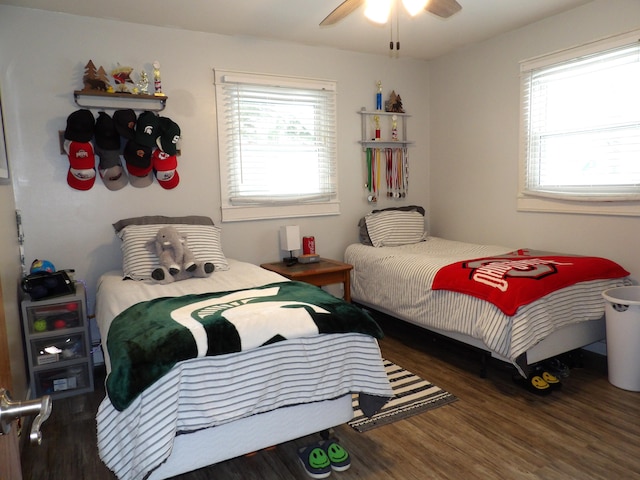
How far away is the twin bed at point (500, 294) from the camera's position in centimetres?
258

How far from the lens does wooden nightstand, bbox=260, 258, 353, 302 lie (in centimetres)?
347

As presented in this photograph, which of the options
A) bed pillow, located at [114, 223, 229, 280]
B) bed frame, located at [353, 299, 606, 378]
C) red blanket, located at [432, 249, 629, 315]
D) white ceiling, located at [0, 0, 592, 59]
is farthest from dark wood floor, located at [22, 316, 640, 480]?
white ceiling, located at [0, 0, 592, 59]

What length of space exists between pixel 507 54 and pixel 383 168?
1.41 meters

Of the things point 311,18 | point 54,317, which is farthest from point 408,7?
point 54,317

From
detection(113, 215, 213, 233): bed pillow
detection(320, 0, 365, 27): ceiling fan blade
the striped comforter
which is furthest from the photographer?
detection(113, 215, 213, 233): bed pillow

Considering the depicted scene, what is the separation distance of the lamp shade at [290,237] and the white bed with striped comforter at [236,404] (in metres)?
1.73

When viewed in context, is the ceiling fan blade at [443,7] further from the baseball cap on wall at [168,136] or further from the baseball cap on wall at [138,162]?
the baseball cap on wall at [138,162]

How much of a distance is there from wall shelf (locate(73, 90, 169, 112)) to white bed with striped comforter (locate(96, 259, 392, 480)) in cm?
166

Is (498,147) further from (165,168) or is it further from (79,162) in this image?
(79,162)

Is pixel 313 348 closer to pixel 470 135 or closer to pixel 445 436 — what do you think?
pixel 445 436

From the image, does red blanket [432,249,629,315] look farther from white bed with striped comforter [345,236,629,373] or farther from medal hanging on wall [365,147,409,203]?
medal hanging on wall [365,147,409,203]

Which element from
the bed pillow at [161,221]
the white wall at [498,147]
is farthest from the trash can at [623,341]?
the bed pillow at [161,221]

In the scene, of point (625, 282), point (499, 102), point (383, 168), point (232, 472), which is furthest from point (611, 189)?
point (232, 472)

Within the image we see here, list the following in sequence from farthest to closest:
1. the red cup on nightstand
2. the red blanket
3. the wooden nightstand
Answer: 1. the red cup on nightstand
2. the wooden nightstand
3. the red blanket
